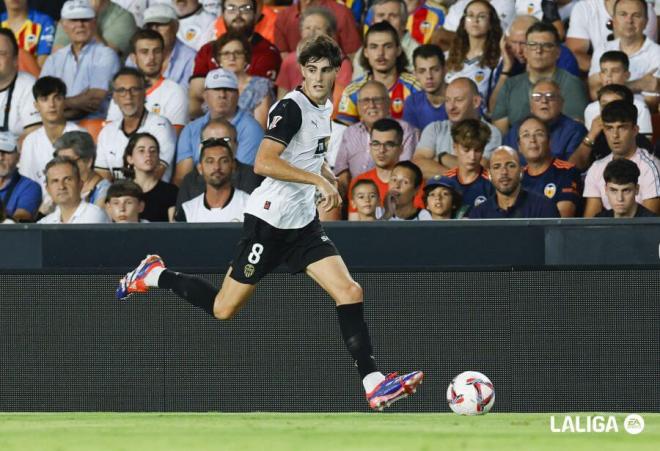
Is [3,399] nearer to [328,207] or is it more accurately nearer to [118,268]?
[118,268]

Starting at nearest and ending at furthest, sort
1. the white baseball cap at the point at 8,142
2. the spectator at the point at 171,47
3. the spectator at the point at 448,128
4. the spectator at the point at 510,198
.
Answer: the spectator at the point at 510,198
the spectator at the point at 448,128
the white baseball cap at the point at 8,142
the spectator at the point at 171,47

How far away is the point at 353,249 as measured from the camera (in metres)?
8.33

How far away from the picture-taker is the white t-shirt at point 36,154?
10836 millimetres

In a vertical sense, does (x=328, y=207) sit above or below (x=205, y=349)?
above

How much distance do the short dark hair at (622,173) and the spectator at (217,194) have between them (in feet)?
8.81

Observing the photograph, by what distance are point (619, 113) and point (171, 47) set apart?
431cm

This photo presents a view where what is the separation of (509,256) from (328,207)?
219 centimetres

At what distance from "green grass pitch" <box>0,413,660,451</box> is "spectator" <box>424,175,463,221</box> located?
70.7 inches

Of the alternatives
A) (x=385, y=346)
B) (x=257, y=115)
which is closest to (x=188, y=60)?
(x=257, y=115)

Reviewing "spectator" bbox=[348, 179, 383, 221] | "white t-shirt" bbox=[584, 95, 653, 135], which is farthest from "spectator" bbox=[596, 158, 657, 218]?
"spectator" bbox=[348, 179, 383, 221]

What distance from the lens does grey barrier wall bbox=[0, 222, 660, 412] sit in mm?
7910

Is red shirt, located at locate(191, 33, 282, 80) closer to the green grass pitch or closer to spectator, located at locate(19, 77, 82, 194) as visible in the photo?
spectator, located at locate(19, 77, 82, 194)

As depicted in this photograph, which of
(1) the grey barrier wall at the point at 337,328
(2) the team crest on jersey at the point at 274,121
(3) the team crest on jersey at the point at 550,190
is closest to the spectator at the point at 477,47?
(3) the team crest on jersey at the point at 550,190

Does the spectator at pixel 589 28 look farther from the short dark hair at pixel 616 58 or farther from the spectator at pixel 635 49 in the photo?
the short dark hair at pixel 616 58
